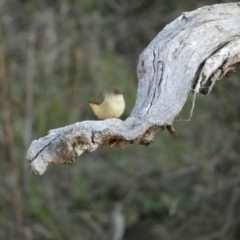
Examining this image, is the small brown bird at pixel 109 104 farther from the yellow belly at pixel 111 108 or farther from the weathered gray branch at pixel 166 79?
the weathered gray branch at pixel 166 79

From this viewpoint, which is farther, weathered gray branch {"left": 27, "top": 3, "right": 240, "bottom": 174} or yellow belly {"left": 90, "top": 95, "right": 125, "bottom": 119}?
yellow belly {"left": 90, "top": 95, "right": 125, "bottom": 119}

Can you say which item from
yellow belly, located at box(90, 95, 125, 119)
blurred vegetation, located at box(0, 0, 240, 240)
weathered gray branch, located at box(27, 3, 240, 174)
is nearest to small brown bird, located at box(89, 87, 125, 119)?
yellow belly, located at box(90, 95, 125, 119)

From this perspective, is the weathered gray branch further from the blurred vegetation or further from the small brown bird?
the blurred vegetation

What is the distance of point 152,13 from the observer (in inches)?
310

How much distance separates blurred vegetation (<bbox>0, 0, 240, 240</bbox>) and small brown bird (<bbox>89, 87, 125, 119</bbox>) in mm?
3142

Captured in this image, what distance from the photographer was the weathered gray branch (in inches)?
102

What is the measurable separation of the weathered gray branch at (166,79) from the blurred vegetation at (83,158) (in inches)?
143

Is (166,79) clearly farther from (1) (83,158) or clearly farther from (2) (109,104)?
(1) (83,158)

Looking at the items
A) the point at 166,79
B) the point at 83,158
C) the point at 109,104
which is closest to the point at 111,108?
the point at 109,104

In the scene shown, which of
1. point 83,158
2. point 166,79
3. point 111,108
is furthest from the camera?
point 83,158

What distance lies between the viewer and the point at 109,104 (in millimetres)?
3885

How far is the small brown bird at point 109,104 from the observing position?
Result: 151 inches

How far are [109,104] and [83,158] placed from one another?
554 centimetres

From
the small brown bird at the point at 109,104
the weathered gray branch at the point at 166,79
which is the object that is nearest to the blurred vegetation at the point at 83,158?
the small brown bird at the point at 109,104
